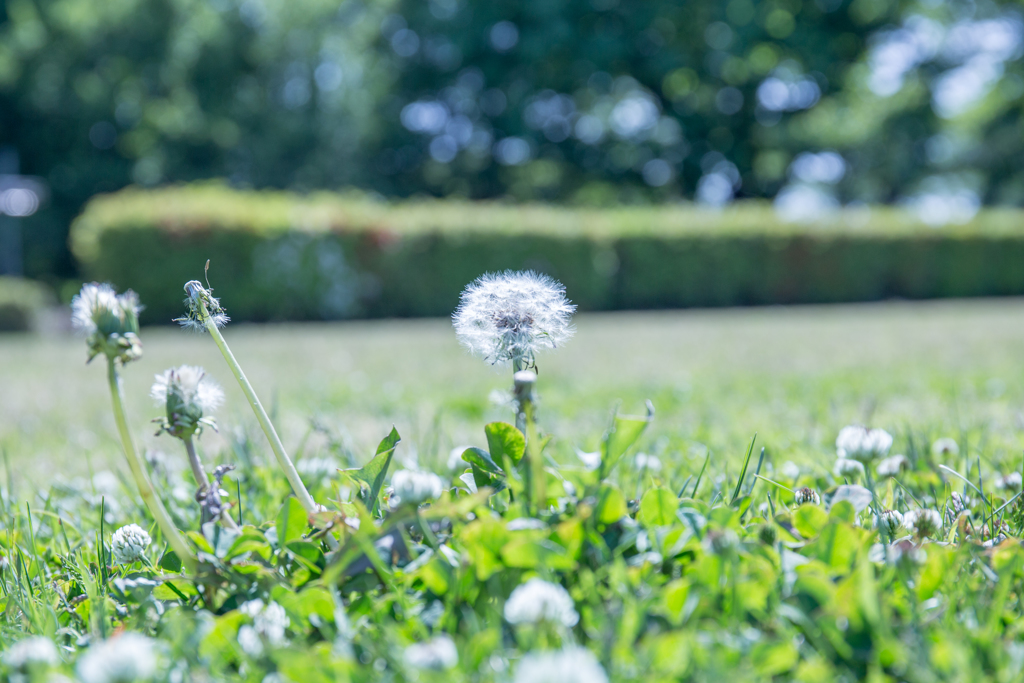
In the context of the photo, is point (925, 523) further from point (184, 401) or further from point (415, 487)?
point (184, 401)

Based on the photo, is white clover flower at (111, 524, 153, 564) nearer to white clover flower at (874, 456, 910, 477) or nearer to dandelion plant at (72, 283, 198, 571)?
dandelion plant at (72, 283, 198, 571)

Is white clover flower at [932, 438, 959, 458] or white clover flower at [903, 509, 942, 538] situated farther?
white clover flower at [932, 438, 959, 458]

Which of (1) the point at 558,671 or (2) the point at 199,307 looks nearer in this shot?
(1) the point at 558,671

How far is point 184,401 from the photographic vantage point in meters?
1.00

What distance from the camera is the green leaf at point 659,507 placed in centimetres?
101

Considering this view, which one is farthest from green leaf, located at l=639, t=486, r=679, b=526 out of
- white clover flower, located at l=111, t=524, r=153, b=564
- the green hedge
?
the green hedge

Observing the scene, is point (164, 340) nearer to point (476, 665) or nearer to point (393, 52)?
point (476, 665)

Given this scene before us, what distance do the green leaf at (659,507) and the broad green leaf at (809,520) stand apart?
0.17 metres

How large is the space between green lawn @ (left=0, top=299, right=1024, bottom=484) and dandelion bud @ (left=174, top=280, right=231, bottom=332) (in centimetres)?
40

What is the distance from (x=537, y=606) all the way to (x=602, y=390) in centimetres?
317

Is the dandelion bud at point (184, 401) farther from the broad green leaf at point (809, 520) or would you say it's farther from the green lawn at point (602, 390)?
the broad green leaf at point (809, 520)

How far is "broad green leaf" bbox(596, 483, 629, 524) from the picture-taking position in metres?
0.96

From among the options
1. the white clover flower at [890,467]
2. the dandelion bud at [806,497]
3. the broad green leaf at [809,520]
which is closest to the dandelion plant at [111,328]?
the broad green leaf at [809,520]

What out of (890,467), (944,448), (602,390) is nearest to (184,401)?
(890,467)
